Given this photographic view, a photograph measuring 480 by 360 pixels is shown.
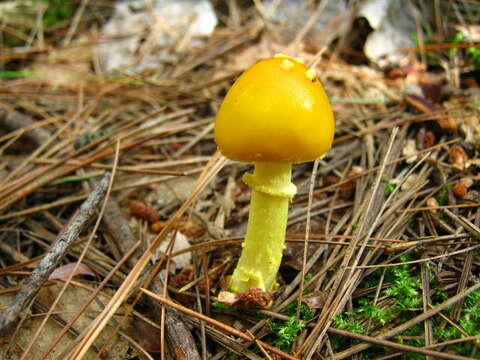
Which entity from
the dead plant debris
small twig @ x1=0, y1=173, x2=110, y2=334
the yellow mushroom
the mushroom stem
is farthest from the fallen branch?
the yellow mushroom

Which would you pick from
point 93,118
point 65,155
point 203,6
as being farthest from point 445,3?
point 65,155

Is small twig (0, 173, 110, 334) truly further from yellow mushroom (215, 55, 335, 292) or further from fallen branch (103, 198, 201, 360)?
yellow mushroom (215, 55, 335, 292)

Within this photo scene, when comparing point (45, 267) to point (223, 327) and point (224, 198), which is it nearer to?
point (223, 327)

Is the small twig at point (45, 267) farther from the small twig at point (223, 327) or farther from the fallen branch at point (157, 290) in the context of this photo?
the small twig at point (223, 327)

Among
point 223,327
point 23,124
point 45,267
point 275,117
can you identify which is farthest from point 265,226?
point 23,124

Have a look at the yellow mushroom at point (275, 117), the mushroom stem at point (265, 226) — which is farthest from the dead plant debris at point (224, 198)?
the yellow mushroom at point (275, 117)

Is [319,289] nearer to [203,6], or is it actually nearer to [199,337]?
[199,337]

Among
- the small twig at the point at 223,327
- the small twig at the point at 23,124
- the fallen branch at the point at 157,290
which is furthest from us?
the small twig at the point at 23,124
